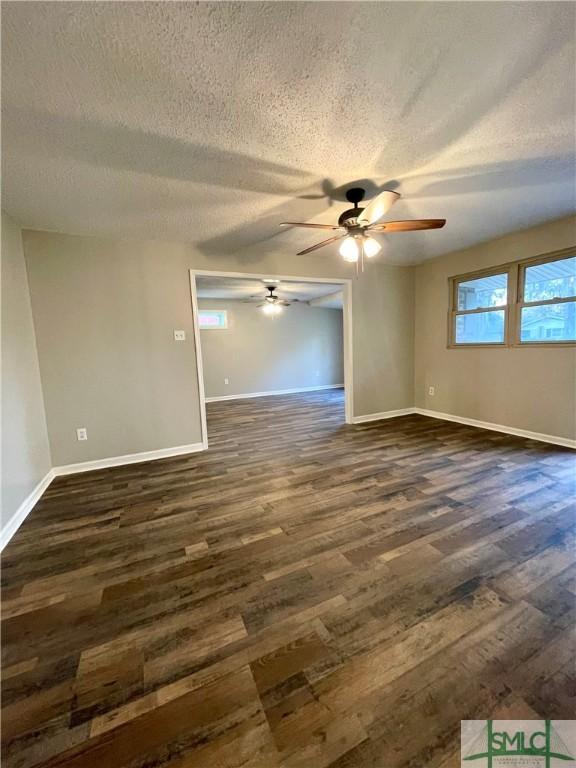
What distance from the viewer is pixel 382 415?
197 inches

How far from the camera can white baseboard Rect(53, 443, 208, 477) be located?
325 centimetres

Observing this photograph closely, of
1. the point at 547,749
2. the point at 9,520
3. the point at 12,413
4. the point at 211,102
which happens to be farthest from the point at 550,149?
the point at 9,520

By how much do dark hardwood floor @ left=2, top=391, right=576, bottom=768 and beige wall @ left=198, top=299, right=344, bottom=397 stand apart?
4.59m

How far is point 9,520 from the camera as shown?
7.17ft

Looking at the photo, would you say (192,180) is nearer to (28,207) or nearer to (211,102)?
(211,102)

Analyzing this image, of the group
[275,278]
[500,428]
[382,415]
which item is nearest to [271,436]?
[382,415]

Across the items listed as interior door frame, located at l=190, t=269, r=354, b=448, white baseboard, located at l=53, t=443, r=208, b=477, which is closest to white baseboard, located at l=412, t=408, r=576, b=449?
interior door frame, located at l=190, t=269, r=354, b=448

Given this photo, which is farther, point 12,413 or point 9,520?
point 12,413

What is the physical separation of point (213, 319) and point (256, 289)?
1.65 m

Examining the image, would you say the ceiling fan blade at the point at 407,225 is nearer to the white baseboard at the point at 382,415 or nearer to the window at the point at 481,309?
the window at the point at 481,309

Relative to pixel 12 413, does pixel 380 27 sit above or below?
above

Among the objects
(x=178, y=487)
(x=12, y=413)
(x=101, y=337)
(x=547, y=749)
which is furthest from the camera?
(x=101, y=337)

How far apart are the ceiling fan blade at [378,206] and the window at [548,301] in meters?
2.58

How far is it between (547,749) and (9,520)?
3146 mm
